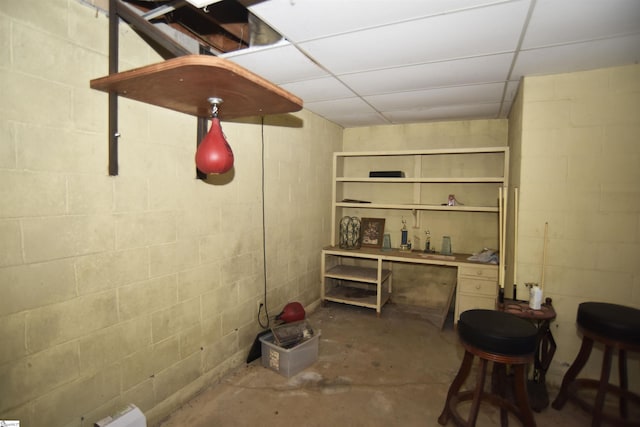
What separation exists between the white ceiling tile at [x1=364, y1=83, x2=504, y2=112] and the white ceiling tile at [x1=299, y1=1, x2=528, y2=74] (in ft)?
2.34

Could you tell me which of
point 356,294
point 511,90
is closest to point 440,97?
point 511,90

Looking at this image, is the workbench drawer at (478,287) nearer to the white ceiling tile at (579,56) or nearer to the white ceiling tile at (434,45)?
the white ceiling tile at (434,45)

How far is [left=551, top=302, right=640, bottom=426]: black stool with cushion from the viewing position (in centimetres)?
187

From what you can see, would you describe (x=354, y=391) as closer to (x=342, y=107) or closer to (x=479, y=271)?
(x=479, y=271)

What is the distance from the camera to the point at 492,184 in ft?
12.6

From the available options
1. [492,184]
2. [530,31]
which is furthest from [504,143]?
[530,31]

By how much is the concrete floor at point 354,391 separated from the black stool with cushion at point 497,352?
0.21m

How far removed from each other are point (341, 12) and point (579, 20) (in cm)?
121

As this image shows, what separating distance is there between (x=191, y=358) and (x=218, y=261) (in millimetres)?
674

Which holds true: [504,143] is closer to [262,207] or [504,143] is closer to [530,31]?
[530,31]

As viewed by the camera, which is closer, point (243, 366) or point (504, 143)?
point (243, 366)

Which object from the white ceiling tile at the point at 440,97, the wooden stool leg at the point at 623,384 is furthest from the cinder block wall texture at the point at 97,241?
the wooden stool leg at the point at 623,384

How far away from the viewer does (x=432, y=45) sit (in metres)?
1.96

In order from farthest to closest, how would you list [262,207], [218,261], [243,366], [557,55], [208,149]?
1. [262,207]
2. [243,366]
3. [218,261]
4. [557,55]
5. [208,149]
